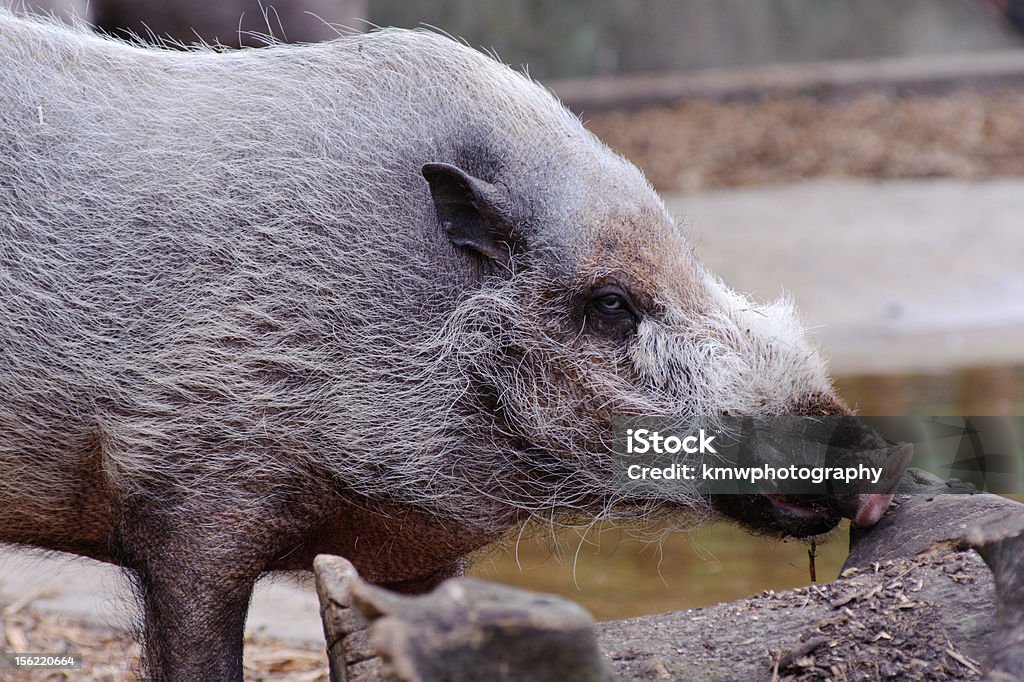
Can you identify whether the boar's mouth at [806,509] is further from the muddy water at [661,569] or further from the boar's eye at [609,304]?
the muddy water at [661,569]

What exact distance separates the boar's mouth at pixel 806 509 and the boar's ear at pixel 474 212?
85cm

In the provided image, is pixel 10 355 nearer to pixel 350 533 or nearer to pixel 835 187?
pixel 350 533

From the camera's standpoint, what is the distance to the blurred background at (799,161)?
5.48m

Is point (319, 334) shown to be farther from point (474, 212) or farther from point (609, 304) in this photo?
point (609, 304)

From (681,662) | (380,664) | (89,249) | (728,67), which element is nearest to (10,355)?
(89,249)

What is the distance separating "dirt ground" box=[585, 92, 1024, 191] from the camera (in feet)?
39.8

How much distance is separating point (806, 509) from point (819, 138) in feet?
35.1

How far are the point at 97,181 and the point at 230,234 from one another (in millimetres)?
378

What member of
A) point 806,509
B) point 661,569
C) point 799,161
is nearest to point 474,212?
point 806,509

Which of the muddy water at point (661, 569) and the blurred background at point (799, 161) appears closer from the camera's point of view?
the muddy water at point (661, 569)

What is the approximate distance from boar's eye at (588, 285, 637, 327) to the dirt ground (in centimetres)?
891

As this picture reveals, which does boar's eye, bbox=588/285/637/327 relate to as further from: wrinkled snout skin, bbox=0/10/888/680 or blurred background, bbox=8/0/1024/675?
blurred background, bbox=8/0/1024/675

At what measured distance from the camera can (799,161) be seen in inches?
494

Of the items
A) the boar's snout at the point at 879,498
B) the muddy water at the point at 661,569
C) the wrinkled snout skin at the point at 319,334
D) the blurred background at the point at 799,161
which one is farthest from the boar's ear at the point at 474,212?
the muddy water at the point at 661,569
